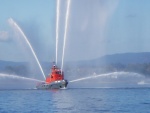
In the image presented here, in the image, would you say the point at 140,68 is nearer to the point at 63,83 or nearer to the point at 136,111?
the point at 63,83

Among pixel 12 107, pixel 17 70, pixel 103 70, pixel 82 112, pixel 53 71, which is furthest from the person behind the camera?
pixel 17 70

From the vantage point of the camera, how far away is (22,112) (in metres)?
40.0

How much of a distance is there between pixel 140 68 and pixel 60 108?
71.4 metres

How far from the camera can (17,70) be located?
368ft

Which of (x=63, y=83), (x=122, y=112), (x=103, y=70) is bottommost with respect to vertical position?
(x=122, y=112)

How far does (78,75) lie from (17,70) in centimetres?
1549

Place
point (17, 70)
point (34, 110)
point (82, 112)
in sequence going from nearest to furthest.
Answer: point (82, 112), point (34, 110), point (17, 70)

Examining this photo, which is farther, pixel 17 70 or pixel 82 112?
pixel 17 70

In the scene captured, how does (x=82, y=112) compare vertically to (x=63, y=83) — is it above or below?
below

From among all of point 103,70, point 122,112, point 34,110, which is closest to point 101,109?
point 122,112

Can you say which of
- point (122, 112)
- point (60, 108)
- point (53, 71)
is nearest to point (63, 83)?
point (53, 71)

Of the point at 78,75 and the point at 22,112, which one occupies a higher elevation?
the point at 78,75

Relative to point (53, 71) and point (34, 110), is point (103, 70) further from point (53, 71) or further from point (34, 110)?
point (34, 110)

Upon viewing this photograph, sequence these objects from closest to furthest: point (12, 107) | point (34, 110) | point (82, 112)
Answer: point (82, 112) < point (34, 110) < point (12, 107)
